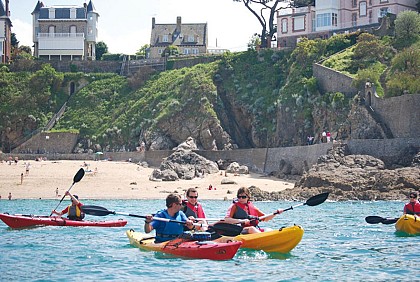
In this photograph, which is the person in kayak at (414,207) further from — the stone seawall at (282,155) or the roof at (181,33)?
the roof at (181,33)

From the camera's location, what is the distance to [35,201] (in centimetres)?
4666

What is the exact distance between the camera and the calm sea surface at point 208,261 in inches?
775

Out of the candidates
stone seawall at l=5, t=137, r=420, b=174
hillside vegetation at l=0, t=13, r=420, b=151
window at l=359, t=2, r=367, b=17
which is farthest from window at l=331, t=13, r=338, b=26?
stone seawall at l=5, t=137, r=420, b=174

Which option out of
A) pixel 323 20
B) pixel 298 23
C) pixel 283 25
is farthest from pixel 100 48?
Result: pixel 323 20

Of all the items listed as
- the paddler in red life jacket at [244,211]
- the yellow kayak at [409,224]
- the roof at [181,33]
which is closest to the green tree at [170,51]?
the roof at [181,33]

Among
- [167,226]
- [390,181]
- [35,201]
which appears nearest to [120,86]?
[35,201]

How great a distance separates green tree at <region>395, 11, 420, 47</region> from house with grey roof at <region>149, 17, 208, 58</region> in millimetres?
27646

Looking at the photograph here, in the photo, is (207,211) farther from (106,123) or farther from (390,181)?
(106,123)

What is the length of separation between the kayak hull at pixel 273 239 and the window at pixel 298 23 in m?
51.9

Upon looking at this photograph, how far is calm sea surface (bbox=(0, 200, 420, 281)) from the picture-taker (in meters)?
19.7

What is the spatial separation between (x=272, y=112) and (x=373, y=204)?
79.6 feet

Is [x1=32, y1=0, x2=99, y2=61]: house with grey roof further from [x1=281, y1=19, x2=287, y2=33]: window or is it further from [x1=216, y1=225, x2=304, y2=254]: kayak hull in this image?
[x1=216, y1=225, x2=304, y2=254]: kayak hull

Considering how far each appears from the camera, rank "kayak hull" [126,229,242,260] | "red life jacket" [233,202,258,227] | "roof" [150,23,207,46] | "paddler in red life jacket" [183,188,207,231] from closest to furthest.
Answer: "kayak hull" [126,229,242,260] < "paddler in red life jacket" [183,188,207,231] < "red life jacket" [233,202,258,227] < "roof" [150,23,207,46]

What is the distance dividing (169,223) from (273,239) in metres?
2.57
